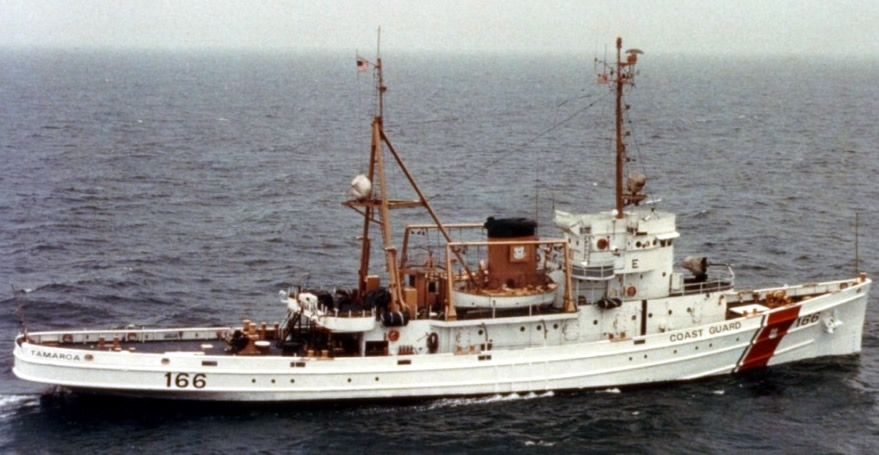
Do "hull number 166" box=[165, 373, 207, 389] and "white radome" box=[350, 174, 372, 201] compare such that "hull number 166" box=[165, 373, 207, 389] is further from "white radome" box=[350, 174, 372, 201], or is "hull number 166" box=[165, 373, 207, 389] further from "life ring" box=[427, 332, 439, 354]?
"white radome" box=[350, 174, 372, 201]

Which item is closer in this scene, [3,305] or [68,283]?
[3,305]

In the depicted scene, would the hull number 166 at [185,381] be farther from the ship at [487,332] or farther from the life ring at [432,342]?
the life ring at [432,342]

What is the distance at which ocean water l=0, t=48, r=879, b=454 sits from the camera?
3453cm

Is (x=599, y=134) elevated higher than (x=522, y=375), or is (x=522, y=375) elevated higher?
(x=599, y=134)

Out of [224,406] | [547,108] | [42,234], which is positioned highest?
[547,108]

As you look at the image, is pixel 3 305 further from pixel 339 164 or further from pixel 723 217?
pixel 339 164

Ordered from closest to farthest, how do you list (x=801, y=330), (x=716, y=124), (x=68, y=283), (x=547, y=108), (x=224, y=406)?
(x=224, y=406), (x=801, y=330), (x=68, y=283), (x=716, y=124), (x=547, y=108)

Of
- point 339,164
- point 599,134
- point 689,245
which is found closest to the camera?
point 689,245

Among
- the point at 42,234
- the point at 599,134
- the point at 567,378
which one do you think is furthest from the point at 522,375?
the point at 599,134

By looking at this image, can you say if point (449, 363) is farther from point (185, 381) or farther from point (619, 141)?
point (619, 141)

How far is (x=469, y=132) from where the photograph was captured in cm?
11888

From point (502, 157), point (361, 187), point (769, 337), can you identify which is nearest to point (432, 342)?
point (361, 187)

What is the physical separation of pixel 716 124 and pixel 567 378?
323 feet

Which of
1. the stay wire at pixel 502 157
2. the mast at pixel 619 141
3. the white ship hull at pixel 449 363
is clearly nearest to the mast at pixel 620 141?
the mast at pixel 619 141
